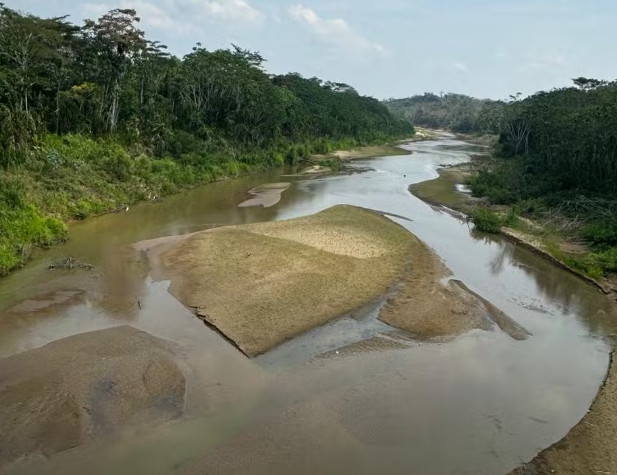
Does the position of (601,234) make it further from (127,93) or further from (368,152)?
(368,152)

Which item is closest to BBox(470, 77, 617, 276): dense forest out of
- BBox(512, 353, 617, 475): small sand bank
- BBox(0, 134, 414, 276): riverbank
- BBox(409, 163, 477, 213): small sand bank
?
BBox(409, 163, 477, 213): small sand bank

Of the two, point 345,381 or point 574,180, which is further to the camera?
point 574,180

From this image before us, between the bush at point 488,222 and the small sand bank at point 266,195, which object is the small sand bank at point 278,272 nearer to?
the bush at point 488,222

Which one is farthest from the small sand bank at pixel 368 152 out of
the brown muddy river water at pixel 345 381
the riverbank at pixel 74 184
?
the brown muddy river water at pixel 345 381

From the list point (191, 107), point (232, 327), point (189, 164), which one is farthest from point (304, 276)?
point (191, 107)

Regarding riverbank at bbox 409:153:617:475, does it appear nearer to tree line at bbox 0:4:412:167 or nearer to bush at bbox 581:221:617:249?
bush at bbox 581:221:617:249

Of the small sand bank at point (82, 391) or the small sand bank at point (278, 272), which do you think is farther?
the small sand bank at point (278, 272)

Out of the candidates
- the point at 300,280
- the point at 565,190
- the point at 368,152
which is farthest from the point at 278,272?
the point at 368,152
